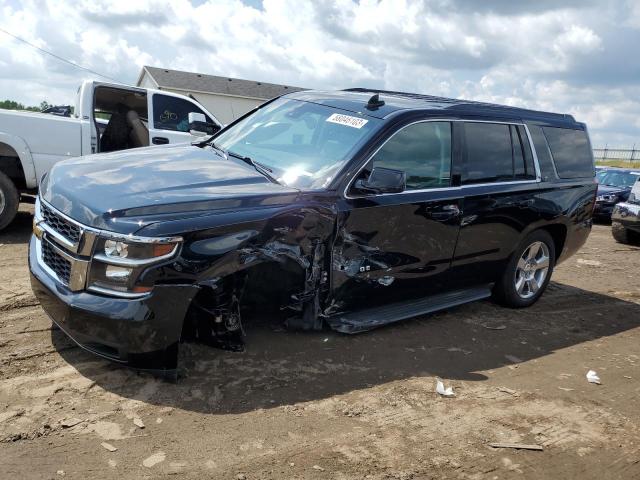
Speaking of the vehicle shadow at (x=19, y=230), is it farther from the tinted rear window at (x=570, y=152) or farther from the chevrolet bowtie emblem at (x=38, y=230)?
the tinted rear window at (x=570, y=152)

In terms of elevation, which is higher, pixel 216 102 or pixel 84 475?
pixel 216 102

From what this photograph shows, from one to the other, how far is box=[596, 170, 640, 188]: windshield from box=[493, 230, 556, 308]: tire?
41.0ft

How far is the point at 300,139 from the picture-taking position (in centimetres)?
464

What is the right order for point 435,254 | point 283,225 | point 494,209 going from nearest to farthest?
point 283,225 → point 435,254 → point 494,209

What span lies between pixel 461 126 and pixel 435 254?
117 cm

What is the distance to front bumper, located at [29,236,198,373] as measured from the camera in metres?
3.22

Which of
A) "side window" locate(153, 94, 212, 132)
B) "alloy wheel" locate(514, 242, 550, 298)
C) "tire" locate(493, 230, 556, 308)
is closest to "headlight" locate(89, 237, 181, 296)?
"tire" locate(493, 230, 556, 308)

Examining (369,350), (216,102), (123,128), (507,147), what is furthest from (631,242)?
(216,102)

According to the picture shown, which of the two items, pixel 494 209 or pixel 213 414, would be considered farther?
pixel 494 209

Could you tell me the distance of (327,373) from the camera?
3.97 metres

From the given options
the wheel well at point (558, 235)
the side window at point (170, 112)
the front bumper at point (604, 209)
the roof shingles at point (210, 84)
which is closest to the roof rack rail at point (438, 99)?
the wheel well at point (558, 235)

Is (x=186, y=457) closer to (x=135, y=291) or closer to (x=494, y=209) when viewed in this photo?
(x=135, y=291)

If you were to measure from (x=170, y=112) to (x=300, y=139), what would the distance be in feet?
15.2

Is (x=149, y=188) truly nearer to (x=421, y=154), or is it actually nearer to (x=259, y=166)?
(x=259, y=166)
